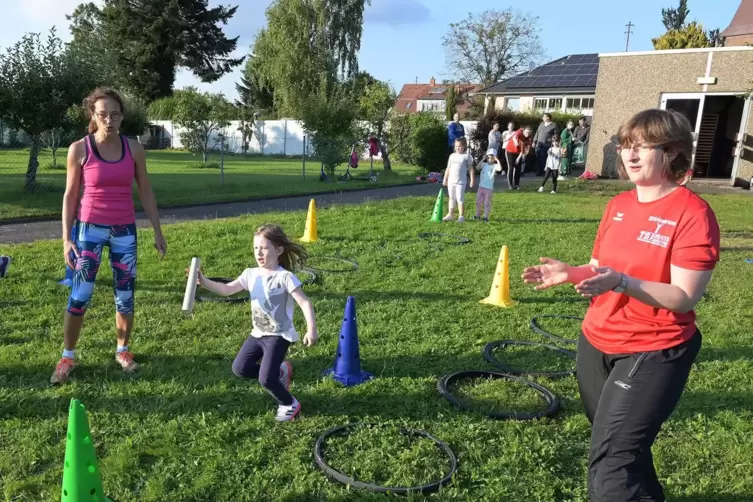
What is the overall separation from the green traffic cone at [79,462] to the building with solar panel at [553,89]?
1244 inches

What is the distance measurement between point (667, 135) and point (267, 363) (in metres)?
2.45

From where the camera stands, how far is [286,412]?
3.61 metres

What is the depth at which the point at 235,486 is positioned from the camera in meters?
2.95

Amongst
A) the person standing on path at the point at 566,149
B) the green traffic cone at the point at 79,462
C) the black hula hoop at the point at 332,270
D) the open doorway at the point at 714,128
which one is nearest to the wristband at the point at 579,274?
the green traffic cone at the point at 79,462

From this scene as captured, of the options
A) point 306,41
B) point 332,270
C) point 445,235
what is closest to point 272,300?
point 332,270

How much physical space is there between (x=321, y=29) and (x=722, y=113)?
27234mm

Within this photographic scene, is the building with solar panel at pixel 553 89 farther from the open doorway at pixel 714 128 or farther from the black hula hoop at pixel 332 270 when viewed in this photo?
the black hula hoop at pixel 332 270

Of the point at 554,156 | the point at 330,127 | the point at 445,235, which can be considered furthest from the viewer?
the point at 330,127

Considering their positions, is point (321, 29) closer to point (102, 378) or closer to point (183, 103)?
point (183, 103)

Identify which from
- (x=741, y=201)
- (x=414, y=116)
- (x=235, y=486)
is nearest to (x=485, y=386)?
(x=235, y=486)

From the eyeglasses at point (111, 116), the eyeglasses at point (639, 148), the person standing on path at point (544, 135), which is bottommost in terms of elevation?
the eyeglasses at point (639, 148)

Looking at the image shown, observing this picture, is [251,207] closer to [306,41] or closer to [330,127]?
[330,127]

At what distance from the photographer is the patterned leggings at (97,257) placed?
401cm

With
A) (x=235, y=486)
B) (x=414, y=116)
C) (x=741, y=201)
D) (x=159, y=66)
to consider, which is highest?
(x=159, y=66)
